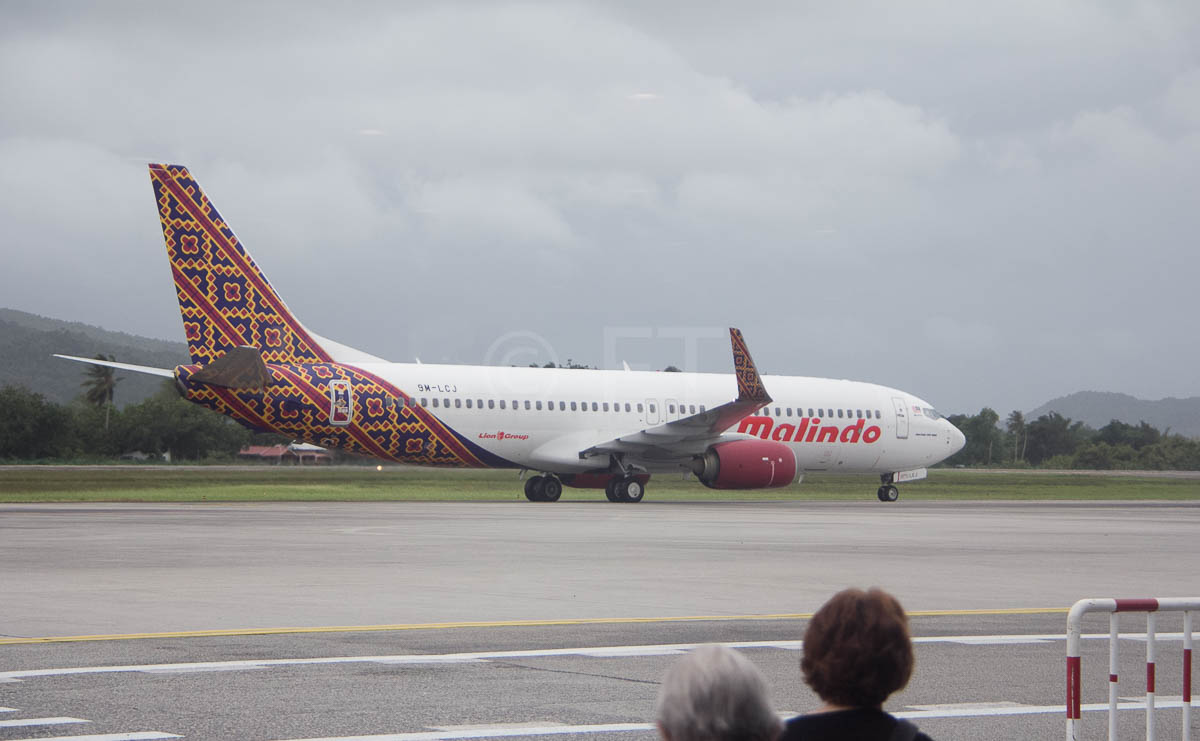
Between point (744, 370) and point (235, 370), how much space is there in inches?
525

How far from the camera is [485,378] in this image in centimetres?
4222

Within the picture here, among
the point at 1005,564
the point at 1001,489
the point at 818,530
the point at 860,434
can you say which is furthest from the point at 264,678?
the point at 1001,489

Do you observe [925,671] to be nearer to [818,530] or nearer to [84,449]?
[818,530]

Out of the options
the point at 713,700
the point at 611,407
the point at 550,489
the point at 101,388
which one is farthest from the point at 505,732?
the point at 101,388

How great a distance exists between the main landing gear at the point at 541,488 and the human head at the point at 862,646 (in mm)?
39828

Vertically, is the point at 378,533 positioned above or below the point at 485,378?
below

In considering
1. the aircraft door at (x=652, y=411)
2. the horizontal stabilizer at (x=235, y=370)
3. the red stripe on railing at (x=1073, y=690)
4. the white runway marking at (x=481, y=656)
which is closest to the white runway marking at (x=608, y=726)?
the red stripe on railing at (x=1073, y=690)

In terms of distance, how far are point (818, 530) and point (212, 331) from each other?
1716 cm

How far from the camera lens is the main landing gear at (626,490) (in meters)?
43.5

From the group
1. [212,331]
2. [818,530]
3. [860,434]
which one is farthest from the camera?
[860,434]

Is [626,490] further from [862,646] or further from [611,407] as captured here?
[862,646]

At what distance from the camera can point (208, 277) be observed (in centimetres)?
3847

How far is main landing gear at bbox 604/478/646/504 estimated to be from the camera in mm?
43500

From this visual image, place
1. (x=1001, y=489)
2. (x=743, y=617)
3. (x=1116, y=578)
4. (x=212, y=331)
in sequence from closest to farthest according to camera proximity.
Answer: (x=743, y=617) → (x=1116, y=578) → (x=212, y=331) → (x=1001, y=489)
